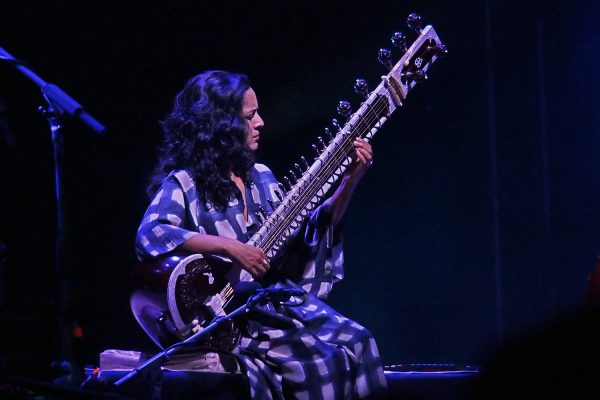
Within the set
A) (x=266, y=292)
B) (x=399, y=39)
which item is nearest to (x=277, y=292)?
(x=266, y=292)

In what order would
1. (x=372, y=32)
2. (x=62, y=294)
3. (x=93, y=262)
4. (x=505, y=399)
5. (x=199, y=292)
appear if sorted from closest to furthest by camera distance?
(x=505, y=399), (x=62, y=294), (x=199, y=292), (x=93, y=262), (x=372, y=32)

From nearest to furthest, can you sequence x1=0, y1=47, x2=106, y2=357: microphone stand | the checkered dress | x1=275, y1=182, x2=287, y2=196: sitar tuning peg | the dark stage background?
x1=0, y1=47, x2=106, y2=357: microphone stand < the checkered dress < x1=275, y1=182, x2=287, y2=196: sitar tuning peg < the dark stage background

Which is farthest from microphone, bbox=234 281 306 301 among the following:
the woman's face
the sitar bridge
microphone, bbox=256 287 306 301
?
the sitar bridge

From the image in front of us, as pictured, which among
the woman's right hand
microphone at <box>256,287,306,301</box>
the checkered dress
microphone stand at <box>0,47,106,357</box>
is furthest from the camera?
the woman's right hand

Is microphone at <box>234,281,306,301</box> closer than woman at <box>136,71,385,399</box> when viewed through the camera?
Yes

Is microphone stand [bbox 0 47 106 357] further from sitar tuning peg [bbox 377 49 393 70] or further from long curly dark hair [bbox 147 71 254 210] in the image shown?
sitar tuning peg [bbox 377 49 393 70]

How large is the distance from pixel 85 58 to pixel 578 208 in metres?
2.97

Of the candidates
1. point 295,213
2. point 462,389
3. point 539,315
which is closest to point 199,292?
point 295,213

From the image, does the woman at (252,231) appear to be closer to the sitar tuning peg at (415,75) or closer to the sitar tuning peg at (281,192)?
the sitar tuning peg at (281,192)

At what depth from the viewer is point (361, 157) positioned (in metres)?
3.44

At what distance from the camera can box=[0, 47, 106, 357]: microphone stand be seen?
237 centimetres

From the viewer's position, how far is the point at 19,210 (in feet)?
13.4

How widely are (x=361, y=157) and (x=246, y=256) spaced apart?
24.8 inches

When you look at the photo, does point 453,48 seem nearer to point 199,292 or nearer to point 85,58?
point 85,58
